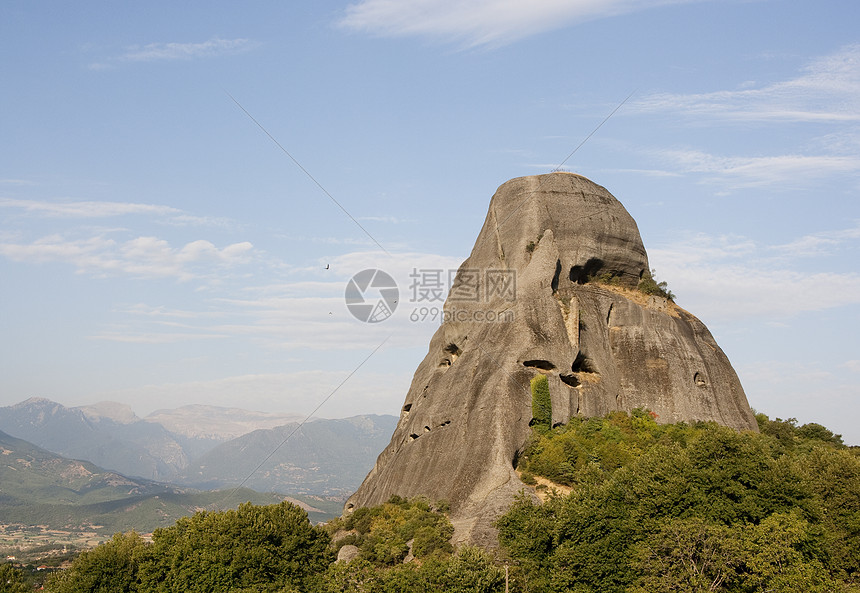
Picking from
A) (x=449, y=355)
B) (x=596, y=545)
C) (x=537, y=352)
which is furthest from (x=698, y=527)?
(x=449, y=355)

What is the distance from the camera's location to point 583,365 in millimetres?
57688

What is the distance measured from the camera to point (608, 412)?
5594 centimetres

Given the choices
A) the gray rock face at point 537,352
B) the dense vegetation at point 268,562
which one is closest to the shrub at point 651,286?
the gray rock face at point 537,352

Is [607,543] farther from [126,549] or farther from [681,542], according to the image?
[126,549]

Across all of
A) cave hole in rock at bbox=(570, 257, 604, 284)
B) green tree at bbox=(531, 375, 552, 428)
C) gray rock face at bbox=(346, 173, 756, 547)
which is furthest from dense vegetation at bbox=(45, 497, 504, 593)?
cave hole in rock at bbox=(570, 257, 604, 284)

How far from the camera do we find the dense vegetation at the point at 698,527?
114 feet

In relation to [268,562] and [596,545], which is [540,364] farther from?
[268,562]

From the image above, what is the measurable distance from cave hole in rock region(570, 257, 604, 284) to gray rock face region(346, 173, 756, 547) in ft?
0.41

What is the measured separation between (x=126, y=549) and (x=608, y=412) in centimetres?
3336

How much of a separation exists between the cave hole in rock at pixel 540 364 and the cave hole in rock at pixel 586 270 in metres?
10.5

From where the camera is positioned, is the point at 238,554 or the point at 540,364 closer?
the point at 238,554

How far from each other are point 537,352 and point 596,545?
1798cm

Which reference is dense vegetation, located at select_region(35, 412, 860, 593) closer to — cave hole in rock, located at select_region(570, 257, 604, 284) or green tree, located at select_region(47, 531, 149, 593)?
green tree, located at select_region(47, 531, 149, 593)

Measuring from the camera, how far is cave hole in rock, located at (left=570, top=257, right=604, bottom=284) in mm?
62422
